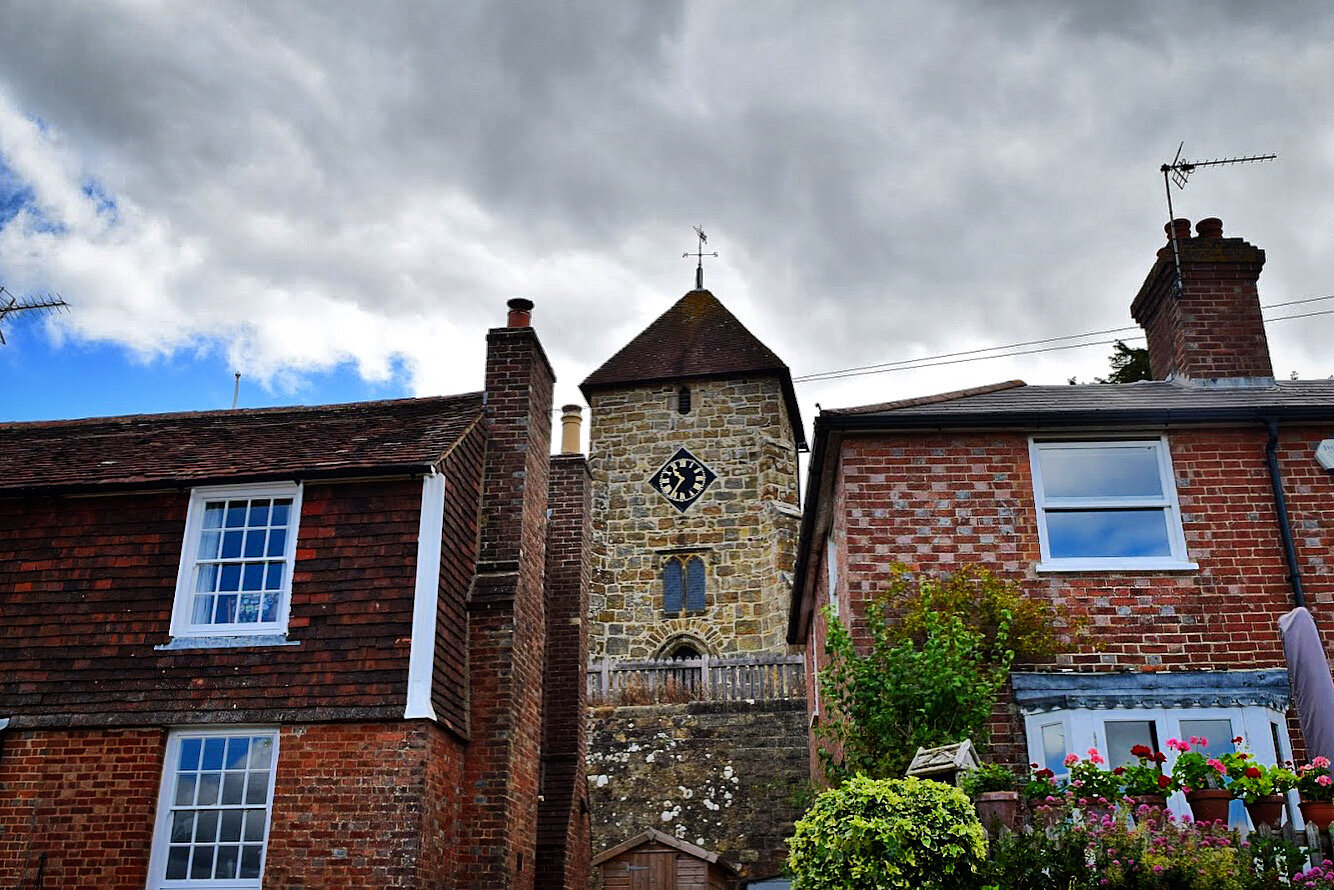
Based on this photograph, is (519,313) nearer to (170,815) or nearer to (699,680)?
(170,815)

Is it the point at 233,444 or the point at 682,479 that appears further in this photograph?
the point at 682,479

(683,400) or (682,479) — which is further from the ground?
(683,400)

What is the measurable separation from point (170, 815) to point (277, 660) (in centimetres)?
169

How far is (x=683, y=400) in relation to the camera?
31.9 metres

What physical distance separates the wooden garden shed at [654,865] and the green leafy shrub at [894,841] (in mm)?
9250

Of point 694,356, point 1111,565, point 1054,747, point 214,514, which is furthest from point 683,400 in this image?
point 1054,747

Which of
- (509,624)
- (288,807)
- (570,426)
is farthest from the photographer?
(570,426)

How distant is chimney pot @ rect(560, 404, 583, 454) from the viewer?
28.0 metres

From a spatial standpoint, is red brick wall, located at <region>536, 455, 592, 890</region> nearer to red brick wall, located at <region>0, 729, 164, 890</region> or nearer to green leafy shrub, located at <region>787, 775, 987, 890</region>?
red brick wall, located at <region>0, 729, 164, 890</region>

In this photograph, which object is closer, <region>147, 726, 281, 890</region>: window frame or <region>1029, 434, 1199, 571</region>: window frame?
<region>147, 726, 281, 890</region>: window frame

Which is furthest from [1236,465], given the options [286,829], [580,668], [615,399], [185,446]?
[615,399]

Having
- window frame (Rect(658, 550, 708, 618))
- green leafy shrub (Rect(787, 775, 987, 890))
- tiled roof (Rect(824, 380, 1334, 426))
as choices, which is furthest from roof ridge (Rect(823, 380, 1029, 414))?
window frame (Rect(658, 550, 708, 618))

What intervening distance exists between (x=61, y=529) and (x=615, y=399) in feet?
65.5

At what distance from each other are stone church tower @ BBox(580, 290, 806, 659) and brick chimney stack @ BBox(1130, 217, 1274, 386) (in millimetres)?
15606
